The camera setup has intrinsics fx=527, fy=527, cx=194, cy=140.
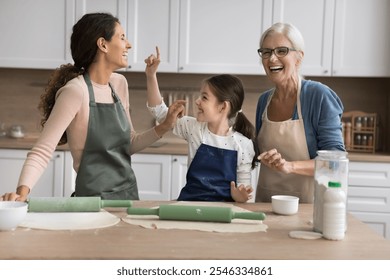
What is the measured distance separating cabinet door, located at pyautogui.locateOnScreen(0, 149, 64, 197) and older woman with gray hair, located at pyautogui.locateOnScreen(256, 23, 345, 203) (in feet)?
6.30

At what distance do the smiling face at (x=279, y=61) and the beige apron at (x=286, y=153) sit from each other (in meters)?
0.09

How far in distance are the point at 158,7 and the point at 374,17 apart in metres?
1.55

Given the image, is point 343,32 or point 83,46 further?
Answer: point 343,32

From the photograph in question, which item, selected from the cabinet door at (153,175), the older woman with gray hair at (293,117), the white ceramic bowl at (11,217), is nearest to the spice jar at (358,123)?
the cabinet door at (153,175)

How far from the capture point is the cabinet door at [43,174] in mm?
3699

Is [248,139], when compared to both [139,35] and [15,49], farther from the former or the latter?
[15,49]

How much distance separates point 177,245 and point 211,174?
2.53 feet

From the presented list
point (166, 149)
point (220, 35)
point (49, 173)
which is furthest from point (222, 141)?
point (49, 173)

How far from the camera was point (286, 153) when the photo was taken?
2.18m

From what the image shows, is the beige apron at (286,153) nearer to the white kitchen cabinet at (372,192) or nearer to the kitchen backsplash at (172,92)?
the white kitchen cabinet at (372,192)

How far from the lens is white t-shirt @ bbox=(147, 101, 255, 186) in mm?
2121

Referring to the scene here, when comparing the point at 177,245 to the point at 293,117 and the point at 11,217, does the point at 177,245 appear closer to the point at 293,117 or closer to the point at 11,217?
the point at 11,217

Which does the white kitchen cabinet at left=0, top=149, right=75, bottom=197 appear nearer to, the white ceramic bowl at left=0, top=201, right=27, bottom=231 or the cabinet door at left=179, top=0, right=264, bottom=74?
the cabinet door at left=179, top=0, right=264, bottom=74

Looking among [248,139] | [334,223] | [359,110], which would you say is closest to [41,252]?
[334,223]
